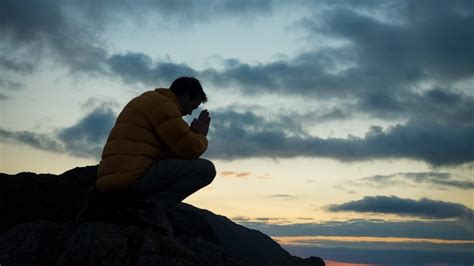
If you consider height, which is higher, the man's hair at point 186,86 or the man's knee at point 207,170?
the man's hair at point 186,86

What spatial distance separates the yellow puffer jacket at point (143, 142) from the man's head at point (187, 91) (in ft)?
1.15

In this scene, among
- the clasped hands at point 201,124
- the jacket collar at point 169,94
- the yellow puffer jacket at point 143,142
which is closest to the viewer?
the yellow puffer jacket at point 143,142

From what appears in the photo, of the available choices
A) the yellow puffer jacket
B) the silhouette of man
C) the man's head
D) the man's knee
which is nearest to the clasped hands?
the silhouette of man

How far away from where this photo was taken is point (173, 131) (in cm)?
854

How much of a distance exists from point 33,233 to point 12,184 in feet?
86.2

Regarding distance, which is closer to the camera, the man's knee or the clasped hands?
the man's knee

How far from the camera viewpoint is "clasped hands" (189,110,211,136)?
361 inches

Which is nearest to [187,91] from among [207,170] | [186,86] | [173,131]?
Result: [186,86]

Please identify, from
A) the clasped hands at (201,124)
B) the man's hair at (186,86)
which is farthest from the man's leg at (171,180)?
the man's hair at (186,86)

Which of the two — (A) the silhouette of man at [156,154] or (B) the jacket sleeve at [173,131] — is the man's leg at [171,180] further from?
(B) the jacket sleeve at [173,131]

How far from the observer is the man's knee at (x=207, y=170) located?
9062 millimetres

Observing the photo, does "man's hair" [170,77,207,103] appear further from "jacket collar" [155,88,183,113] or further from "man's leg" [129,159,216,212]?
"man's leg" [129,159,216,212]

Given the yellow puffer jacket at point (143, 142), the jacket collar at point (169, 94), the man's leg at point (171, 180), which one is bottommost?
the man's leg at point (171, 180)

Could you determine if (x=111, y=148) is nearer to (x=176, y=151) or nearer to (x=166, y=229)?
(x=176, y=151)
